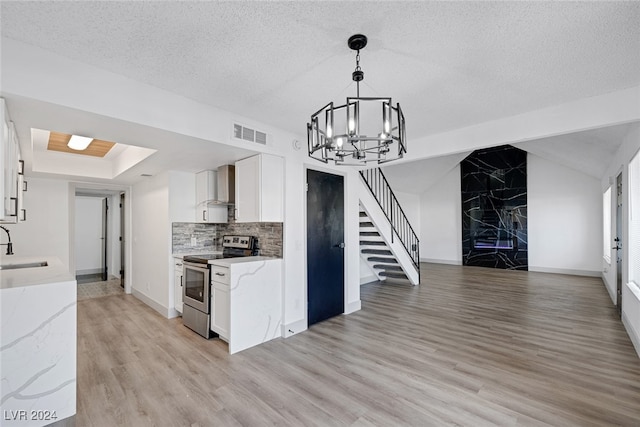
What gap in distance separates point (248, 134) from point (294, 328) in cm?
247

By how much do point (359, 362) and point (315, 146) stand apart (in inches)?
89.4

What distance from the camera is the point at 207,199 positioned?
4.66 metres

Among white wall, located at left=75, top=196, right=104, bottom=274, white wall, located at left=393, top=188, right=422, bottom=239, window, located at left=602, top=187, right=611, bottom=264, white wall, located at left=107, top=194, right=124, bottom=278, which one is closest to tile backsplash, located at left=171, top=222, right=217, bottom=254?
white wall, located at left=107, top=194, right=124, bottom=278

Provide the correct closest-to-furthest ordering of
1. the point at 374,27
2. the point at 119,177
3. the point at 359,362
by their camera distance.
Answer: the point at 374,27
the point at 359,362
the point at 119,177

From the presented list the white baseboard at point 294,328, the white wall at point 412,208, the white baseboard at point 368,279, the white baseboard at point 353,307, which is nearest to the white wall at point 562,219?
the white wall at point 412,208

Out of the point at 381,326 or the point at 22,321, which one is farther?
the point at 381,326

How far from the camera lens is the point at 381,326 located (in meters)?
4.11

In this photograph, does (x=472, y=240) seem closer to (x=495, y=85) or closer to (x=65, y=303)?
(x=495, y=85)

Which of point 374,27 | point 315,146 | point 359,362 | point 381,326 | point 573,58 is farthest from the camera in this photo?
point 381,326

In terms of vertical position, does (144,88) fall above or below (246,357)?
above

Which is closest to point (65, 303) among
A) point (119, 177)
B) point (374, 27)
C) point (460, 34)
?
point (374, 27)

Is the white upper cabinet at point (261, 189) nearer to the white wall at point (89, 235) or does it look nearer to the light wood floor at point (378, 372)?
the light wood floor at point (378, 372)

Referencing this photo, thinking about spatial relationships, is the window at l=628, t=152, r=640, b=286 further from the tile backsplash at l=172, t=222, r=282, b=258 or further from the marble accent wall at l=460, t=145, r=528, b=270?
the marble accent wall at l=460, t=145, r=528, b=270

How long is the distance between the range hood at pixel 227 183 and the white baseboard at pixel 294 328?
1.90m
